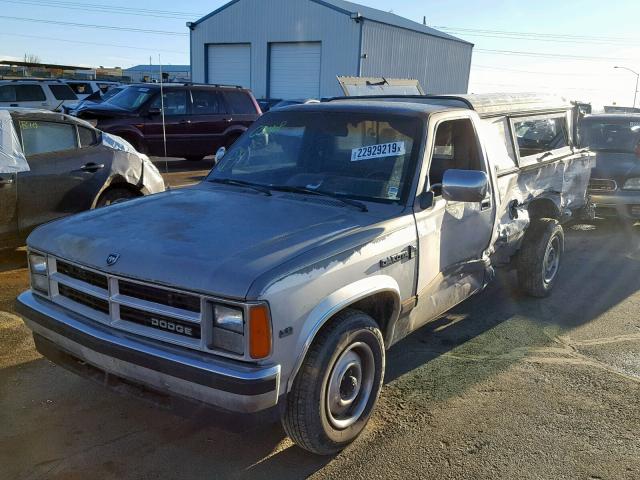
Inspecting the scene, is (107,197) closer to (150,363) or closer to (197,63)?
(150,363)

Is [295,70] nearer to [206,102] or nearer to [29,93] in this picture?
[29,93]

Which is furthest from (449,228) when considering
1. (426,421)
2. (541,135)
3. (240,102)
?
(240,102)

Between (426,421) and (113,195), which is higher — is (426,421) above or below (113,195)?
below

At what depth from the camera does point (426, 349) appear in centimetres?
471

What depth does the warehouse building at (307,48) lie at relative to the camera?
29656mm

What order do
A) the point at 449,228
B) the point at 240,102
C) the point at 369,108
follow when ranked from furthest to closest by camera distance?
the point at 240,102 → the point at 369,108 → the point at 449,228

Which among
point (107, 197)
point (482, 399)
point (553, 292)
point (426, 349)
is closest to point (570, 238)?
point (553, 292)

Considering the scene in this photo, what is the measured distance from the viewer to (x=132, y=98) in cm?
1372

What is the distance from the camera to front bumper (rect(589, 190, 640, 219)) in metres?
8.98

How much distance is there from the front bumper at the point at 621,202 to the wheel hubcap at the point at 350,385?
6940 millimetres

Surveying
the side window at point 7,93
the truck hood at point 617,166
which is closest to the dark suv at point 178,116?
the side window at point 7,93

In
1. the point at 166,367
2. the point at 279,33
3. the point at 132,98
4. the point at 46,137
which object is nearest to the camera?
the point at 166,367

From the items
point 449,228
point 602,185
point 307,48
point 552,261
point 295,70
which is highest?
point 307,48

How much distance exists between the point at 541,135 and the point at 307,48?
86.3 feet
